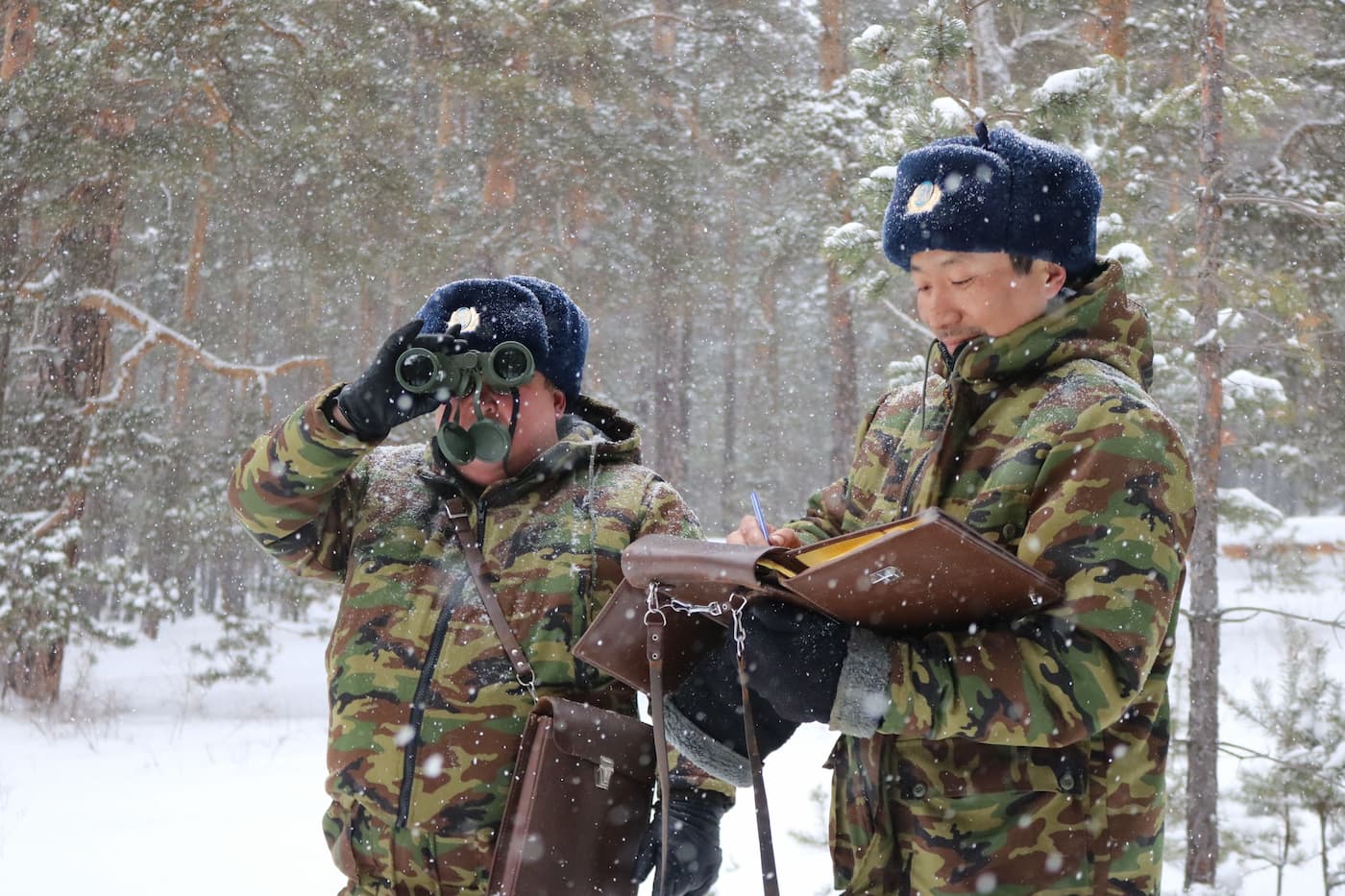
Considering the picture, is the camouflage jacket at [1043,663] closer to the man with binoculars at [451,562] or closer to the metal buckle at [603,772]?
the metal buckle at [603,772]

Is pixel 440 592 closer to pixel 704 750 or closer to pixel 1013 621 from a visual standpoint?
pixel 704 750

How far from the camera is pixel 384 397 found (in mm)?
2346

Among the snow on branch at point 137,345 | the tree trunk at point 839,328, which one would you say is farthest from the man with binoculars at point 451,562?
the tree trunk at point 839,328

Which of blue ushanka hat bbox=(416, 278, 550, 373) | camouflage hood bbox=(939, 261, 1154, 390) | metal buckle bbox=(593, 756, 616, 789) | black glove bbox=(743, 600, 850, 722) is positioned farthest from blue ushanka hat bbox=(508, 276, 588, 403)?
black glove bbox=(743, 600, 850, 722)

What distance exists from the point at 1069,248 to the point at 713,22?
1595 cm

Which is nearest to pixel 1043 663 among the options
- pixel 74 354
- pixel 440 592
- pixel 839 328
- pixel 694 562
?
pixel 694 562

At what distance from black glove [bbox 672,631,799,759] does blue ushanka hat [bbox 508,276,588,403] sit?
1064 millimetres

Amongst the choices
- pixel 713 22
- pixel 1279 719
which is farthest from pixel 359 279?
pixel 1279 719

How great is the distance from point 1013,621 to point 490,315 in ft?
5.23

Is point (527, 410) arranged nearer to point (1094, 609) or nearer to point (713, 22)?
point (1094, 609)

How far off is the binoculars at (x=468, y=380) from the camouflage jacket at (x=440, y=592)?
0.58 feet

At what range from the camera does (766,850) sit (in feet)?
5.67

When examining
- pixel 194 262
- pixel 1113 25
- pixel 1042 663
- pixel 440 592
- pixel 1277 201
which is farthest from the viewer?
pixel 194 262

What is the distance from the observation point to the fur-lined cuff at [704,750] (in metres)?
2.01
